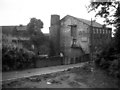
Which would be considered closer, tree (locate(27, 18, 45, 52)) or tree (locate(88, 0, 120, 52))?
tree (locate(88, 0, 120, 52))

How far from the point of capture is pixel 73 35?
30750 millimetres

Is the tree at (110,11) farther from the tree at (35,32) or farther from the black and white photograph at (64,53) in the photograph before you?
the tree at (35,32)

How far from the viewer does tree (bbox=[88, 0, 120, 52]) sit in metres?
12.1

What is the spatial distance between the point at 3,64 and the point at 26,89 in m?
6.75

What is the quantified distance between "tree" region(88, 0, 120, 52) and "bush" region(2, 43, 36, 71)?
9232 millimetres

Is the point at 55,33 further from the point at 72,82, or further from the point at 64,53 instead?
the point at 72,82

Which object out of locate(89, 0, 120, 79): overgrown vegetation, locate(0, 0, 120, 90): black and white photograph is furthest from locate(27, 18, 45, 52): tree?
locate(89, 0, 120, 79): overgrown vegetation

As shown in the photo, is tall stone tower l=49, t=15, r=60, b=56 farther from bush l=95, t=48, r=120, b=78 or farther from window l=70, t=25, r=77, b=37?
bush l=95, t=48, r=120, b=78

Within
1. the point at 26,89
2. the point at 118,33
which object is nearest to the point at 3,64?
the point at 26,89

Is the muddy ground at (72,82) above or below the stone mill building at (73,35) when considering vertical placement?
below

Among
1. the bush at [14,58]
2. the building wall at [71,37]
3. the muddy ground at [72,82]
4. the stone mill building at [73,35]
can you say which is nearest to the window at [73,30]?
the stone mill building at [73,35]

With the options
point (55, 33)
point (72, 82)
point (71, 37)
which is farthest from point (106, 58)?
point (55, 33)

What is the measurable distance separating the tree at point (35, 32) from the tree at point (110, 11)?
15.0 metres

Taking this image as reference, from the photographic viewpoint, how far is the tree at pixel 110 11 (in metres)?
12.1
